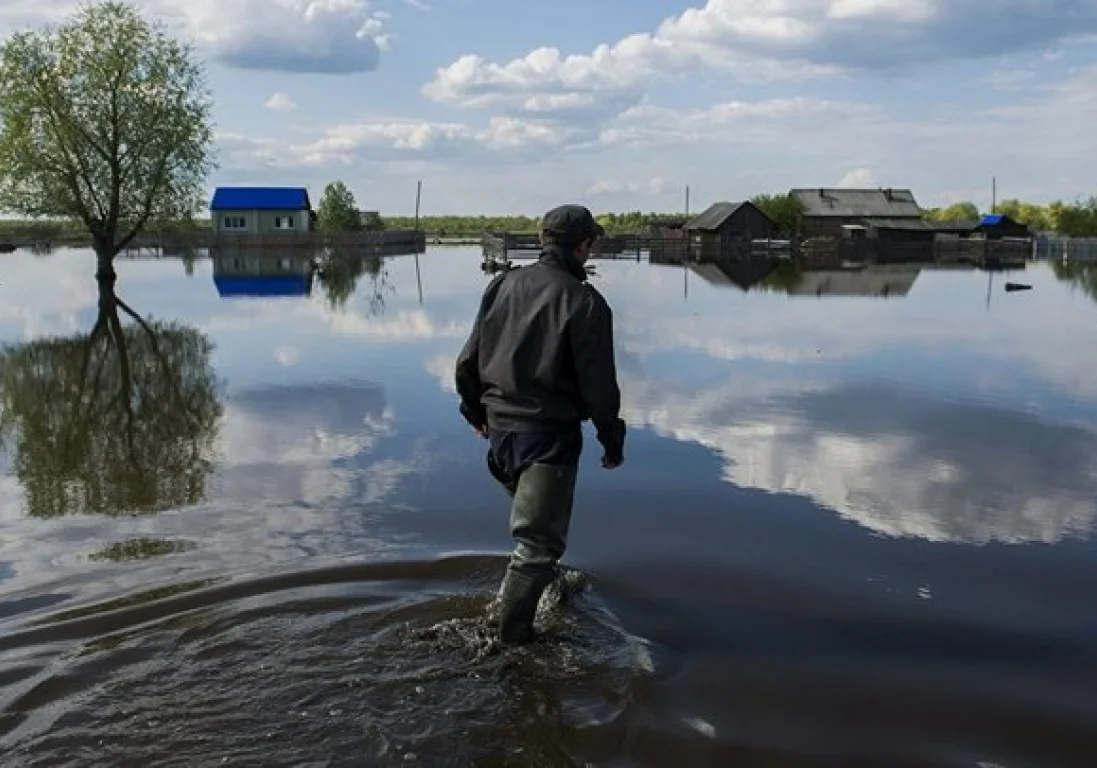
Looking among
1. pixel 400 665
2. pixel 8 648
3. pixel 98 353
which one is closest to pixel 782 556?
pixel 400 665

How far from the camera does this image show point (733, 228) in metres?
95.9

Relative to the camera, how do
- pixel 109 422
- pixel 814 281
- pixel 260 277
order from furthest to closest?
pixel 814 281 < pixel 260 277 < pixel 109 422

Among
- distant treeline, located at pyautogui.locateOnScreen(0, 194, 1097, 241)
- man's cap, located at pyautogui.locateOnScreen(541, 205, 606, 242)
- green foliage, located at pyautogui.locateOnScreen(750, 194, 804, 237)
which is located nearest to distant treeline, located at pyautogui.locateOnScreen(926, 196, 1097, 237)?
distant treeline, located at pyautogui.locateOnScreen(0, 194, 1097, 241)

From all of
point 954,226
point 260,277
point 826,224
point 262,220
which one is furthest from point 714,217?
point 260,277

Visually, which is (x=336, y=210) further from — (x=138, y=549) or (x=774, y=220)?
(x=138, y=549)

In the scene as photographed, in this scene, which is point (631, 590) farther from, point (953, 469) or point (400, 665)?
point (953, 469)

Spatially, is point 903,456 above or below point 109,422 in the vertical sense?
below

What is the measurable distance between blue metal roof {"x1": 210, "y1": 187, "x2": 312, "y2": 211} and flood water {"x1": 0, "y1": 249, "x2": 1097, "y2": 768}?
79.5 metres

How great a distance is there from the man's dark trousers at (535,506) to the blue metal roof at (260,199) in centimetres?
9035

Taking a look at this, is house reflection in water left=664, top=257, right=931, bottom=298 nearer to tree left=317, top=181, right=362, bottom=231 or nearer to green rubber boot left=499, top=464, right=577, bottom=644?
green rubber boot left=499, top=464, right=577, bottom=644

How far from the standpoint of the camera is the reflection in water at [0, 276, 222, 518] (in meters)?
8.47

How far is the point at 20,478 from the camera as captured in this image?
8.96m

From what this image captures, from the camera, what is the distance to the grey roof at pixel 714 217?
9500 centimetres

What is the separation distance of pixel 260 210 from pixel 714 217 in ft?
152
